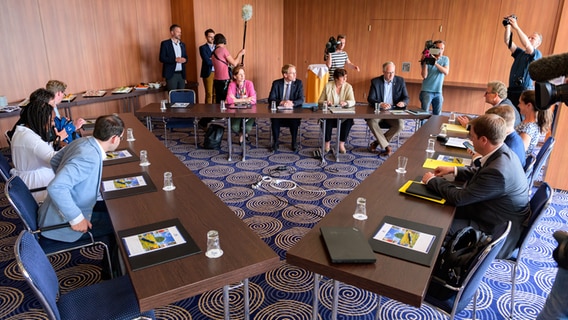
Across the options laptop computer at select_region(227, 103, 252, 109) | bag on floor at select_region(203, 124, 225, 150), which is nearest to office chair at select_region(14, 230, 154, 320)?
laptop computer at select_region(227, 103, 252, 109)

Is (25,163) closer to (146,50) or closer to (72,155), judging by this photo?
(72,155)

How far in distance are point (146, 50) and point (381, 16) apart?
5.52m

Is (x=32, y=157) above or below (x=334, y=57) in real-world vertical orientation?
below

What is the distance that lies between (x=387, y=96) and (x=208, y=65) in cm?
371

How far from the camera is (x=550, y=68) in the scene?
45.3 inches

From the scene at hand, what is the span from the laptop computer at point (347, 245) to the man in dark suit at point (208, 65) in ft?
20.5

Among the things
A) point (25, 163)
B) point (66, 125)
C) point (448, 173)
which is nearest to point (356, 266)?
point (448, 173)

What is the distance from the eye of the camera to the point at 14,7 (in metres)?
5.72

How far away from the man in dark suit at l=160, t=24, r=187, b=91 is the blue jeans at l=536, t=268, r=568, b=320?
709 centimetres

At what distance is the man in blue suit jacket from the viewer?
2.24 metres

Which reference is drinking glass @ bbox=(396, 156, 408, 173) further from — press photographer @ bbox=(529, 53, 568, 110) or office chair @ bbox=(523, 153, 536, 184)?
press photographer @ bbox=(529, 53, 568, 110)

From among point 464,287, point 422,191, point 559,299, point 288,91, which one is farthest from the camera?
point 288,91

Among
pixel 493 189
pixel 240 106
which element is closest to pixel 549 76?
pixel 493 189

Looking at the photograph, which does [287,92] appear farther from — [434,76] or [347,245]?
[347,245]
